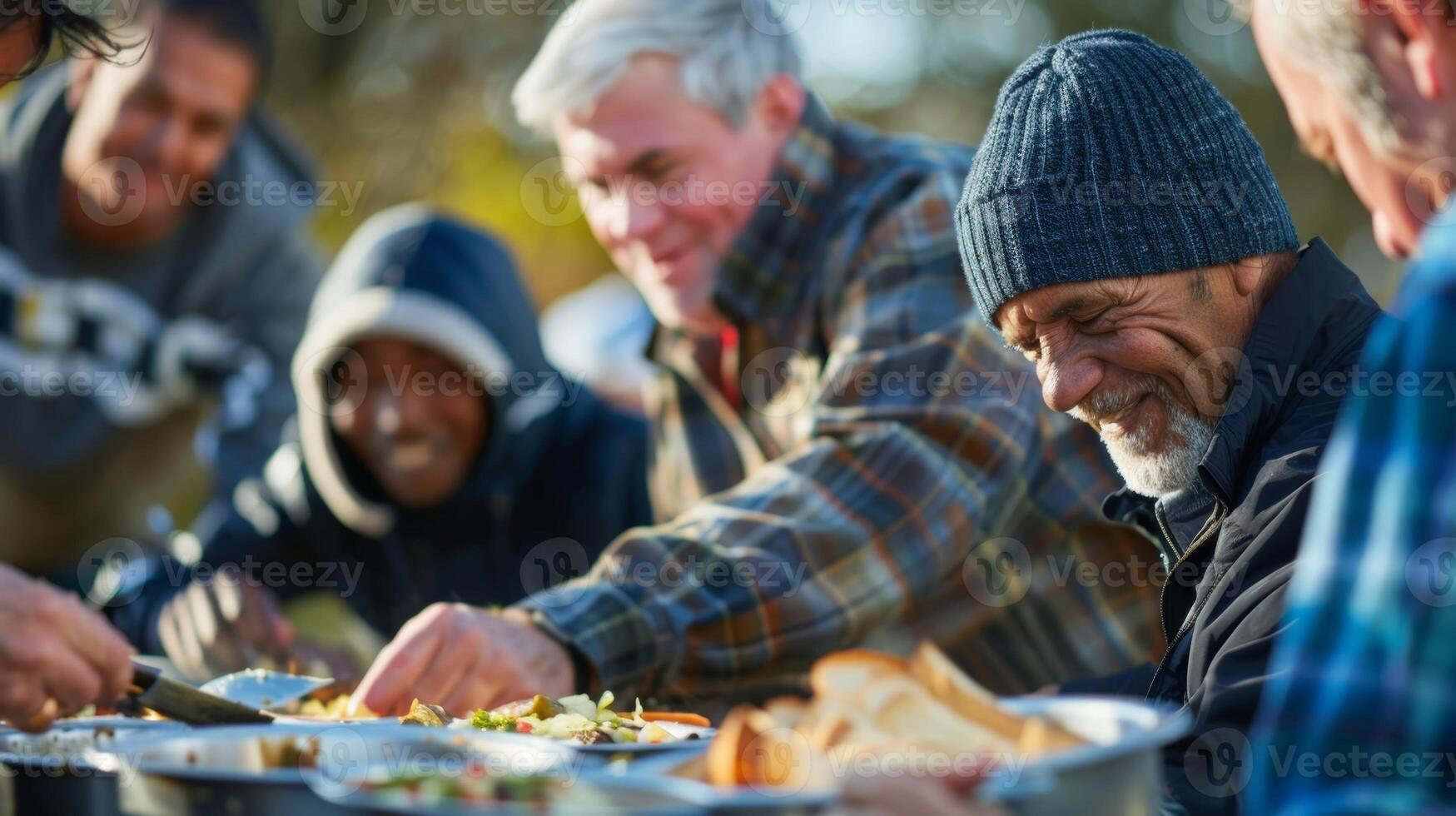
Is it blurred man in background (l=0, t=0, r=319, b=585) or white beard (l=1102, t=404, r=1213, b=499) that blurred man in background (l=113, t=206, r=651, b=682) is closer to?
blurred man in background (l=0, t=0, r=319, b=585)

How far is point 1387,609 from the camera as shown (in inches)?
40.9

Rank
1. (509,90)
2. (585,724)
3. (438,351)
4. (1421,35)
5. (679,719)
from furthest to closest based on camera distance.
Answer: (509,90), (438,351), (679,719), (585,724), (1421,35)

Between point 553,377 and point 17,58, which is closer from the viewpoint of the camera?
point 17,58

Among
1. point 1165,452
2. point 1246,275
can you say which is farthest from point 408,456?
point 1246,275

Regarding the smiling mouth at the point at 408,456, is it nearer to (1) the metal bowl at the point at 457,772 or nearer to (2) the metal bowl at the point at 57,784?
(2) the metal bowl at the point at 57,784

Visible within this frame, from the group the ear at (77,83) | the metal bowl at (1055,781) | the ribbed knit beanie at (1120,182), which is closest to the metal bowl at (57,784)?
the metal bowl at (1055,781)

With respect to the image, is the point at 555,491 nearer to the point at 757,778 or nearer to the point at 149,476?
the point at 149,476

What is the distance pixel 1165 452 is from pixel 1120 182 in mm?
370

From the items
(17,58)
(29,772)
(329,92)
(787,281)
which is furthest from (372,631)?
(329,92)

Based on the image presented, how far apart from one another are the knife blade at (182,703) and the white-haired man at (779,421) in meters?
0.30

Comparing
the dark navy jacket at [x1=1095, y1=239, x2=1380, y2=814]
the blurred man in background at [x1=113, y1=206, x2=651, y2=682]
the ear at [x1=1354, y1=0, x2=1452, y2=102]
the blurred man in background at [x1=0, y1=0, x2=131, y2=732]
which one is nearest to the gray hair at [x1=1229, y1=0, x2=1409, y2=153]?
the ear at [x1=1354, y1=0, x2=1452, y2=102]

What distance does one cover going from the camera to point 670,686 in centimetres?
251

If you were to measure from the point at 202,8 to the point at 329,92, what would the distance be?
4353 millimetres

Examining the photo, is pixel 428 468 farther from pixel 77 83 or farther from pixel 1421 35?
pixel 1421 35
